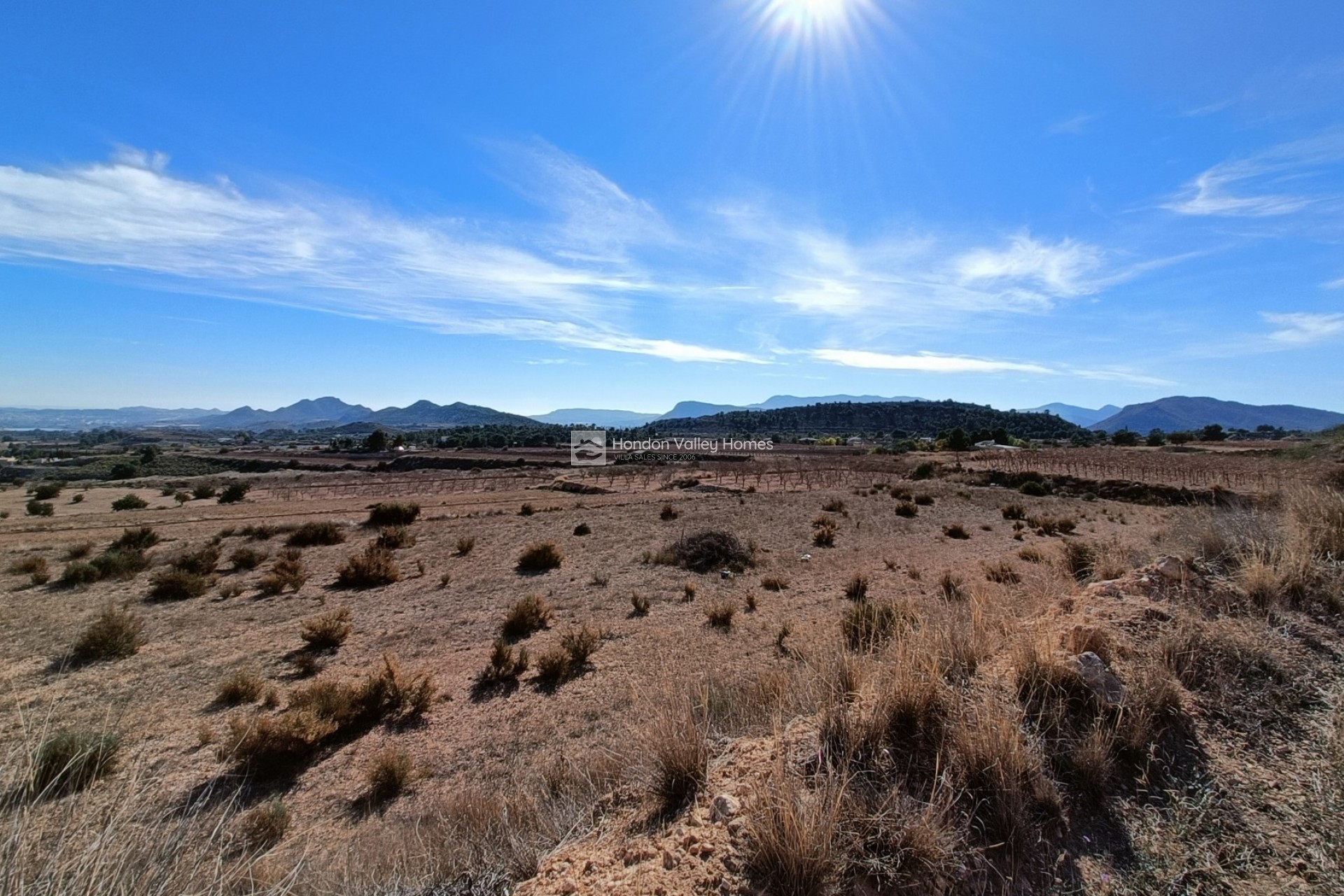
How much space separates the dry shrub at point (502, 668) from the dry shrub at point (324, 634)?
2.92 metres

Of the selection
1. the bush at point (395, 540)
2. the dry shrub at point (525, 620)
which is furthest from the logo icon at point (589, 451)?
the dry shrub at point (525, 620)

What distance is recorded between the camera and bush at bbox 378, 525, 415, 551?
16484 mm

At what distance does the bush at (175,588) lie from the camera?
11.2 meters

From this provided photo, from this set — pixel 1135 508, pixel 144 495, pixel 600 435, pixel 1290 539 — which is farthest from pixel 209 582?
pixel 600 435

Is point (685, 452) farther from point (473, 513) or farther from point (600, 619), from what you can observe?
point (600, 619)

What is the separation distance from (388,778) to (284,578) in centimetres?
956

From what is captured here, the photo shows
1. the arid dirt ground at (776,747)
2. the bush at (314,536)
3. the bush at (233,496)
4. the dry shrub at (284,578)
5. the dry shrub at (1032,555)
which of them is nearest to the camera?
the arid dirt ground at (776,747)

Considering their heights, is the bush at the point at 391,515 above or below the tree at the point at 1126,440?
below

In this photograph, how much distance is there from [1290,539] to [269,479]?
223ft

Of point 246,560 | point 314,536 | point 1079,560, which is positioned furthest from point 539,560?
point 1079,560

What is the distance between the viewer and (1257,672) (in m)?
3.34

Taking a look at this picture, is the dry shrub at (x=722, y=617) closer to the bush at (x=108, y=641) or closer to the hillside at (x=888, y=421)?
the bush at (x=108, y=641)

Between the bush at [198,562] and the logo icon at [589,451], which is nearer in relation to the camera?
the bush at [198,562]

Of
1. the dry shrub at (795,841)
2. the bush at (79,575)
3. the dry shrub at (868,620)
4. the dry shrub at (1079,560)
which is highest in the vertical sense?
the dry shrub at (795,841)
